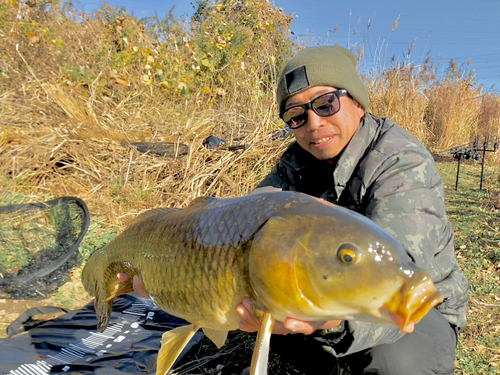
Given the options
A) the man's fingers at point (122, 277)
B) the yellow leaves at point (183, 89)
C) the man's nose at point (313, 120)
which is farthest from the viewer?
the yellow leaves at point (183, 89)

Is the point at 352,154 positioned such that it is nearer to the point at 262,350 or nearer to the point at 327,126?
the point at 327,126

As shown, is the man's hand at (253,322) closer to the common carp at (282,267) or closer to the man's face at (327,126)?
the common carp at (282,267)

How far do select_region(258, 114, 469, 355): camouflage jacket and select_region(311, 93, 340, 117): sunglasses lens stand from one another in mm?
153

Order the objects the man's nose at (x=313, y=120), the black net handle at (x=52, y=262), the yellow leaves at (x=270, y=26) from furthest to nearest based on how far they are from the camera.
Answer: the yellow leaves at (x=270, y=26) → the black net handle at (x=52, y=262) → the man's nose at (x=313, y=120)

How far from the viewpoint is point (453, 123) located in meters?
7.89

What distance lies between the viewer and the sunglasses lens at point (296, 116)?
5.84 ft

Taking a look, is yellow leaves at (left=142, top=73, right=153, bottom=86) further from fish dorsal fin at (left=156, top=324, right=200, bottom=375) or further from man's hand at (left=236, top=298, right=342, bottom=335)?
man's hand at (left=236, top=298, right=342, bottom=335)

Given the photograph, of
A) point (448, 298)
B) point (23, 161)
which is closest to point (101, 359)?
point (448, 298)

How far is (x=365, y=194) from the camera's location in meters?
1.61

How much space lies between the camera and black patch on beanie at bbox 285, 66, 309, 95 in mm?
1781

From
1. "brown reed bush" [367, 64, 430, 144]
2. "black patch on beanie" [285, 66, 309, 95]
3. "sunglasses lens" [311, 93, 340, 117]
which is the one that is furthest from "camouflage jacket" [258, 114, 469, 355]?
"brown reed bush" [367, 64, 430, 144]

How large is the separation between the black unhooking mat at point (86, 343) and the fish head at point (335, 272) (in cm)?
141

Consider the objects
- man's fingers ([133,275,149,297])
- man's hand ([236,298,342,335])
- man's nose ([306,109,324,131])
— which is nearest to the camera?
man's hand ([236,298,342,335])

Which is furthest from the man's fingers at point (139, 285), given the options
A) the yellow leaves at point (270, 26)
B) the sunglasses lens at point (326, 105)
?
the yellow leaves at point (270, 26)
